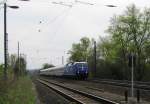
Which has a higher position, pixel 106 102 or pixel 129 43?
pixel 129 43

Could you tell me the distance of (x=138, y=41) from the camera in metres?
84.2

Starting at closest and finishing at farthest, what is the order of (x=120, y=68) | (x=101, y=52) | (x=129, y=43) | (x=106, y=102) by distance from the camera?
(x=106, y=102)
(x=120, y=68)
(x=129, y=43)
(x=101, y=52)

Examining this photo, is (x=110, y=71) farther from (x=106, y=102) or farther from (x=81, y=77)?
(x=106, y=102)

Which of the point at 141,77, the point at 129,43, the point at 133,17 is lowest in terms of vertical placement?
the point at 141,77

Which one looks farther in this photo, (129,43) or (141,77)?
(129,43)

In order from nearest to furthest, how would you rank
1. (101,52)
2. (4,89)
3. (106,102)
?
1. (4,89)
2. (106,102)
3. (101,52)

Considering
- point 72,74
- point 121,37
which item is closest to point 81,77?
point 72,74

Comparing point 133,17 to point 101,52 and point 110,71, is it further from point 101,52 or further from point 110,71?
point 101,52

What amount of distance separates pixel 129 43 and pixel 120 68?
733 centimetres

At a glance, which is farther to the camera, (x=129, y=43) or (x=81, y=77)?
(x=129, y=43)

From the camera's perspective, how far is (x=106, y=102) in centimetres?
2484

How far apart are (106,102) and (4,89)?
7142 millimetres

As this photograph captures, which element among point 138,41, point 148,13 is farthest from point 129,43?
point 148,13

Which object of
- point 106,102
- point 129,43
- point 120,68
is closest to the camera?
point 106,102
